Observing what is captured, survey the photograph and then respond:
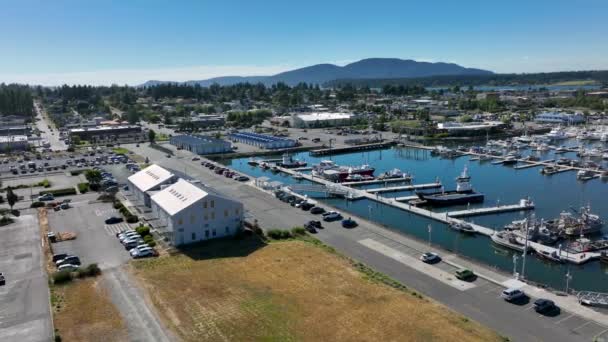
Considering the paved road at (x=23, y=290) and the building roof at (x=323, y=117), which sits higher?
the building roof at (x=323, y=117)

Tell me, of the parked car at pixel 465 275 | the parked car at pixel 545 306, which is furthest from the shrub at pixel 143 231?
the parked car at pixel 545 306

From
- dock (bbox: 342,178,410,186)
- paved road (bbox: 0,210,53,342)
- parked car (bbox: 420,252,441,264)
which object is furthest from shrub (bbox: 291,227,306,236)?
dock (bbox: 342,178,410,186)

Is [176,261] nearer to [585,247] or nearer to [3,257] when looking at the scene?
[3,257]

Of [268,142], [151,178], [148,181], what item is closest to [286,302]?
[148,181]

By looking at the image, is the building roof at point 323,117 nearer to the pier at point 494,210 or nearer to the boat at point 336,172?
the boat at point 336,172

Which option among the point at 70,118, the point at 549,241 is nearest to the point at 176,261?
the point at 549,241

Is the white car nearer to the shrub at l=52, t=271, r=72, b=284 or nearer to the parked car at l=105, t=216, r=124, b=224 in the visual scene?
the shrub at l=52, t=271, r=72, b=284

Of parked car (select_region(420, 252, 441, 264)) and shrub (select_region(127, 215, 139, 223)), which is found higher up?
shrub (select_region(127, 215, 139, 223))
